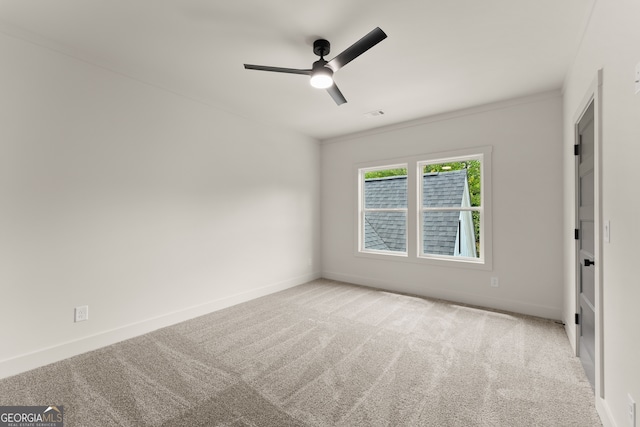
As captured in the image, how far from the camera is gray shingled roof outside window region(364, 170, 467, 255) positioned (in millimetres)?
4191

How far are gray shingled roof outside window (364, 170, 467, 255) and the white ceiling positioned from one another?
1.28 metres

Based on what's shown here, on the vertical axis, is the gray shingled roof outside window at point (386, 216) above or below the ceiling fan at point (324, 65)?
below

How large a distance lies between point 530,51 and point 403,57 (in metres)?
1.11

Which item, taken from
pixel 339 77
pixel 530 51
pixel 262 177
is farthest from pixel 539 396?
pixel 262 177

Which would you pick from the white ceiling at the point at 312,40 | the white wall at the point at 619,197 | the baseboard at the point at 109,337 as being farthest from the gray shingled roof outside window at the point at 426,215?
the white wall at the point at 619,197

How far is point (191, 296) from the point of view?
339cm

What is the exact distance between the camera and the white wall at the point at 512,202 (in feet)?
10.9

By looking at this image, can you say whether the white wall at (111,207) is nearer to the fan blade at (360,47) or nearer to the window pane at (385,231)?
the window pane at (385,231)

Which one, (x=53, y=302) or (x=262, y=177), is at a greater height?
(x=262, y=177)

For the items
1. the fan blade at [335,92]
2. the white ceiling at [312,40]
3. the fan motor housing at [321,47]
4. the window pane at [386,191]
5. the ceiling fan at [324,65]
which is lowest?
the window pane at [386,191]

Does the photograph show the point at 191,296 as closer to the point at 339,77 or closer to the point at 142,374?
the point at 142,374

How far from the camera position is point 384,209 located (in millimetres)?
4793

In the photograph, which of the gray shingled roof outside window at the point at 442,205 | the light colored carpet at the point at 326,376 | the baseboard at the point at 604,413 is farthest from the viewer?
the gray shingled roof outside window at the point at 442,205

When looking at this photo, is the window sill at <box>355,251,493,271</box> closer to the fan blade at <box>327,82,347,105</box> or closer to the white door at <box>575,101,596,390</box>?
the white door at <box>575,101,596,390</box>
